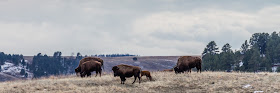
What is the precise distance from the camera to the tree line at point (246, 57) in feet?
238

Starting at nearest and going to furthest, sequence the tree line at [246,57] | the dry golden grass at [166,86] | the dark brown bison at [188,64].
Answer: the dry golden grass at [166,86], the dark brown bison at [188,64], the tree line at [246,57]

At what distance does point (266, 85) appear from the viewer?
19234mm

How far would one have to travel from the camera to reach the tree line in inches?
2852

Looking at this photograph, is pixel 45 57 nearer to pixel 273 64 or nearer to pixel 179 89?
pixel 273 64

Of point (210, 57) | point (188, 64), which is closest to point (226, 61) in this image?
point (210, 57)

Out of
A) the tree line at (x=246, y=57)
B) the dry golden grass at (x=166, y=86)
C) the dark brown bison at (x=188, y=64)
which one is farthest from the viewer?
the tree line at (x=246, y=57)

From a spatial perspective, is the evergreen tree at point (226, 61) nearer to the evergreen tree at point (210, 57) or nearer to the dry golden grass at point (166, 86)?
the evergreen tree at point (210, 57)

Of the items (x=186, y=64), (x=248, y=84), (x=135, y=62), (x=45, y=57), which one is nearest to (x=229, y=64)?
(x=186, y=64)

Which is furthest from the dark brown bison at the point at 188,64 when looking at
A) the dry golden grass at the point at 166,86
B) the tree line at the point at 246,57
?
the tree line at the point at 246,57

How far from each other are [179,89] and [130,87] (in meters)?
3.24

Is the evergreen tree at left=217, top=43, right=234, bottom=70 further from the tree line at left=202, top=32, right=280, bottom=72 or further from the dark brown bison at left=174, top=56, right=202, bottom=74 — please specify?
the dark brown bison at left=174, top=56, right=202, bottom=74

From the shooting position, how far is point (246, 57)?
73812 mm

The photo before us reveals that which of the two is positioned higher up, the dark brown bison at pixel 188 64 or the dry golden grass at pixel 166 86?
the dark brown bison at pixel 188 64

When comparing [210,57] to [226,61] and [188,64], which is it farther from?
[188,64]
